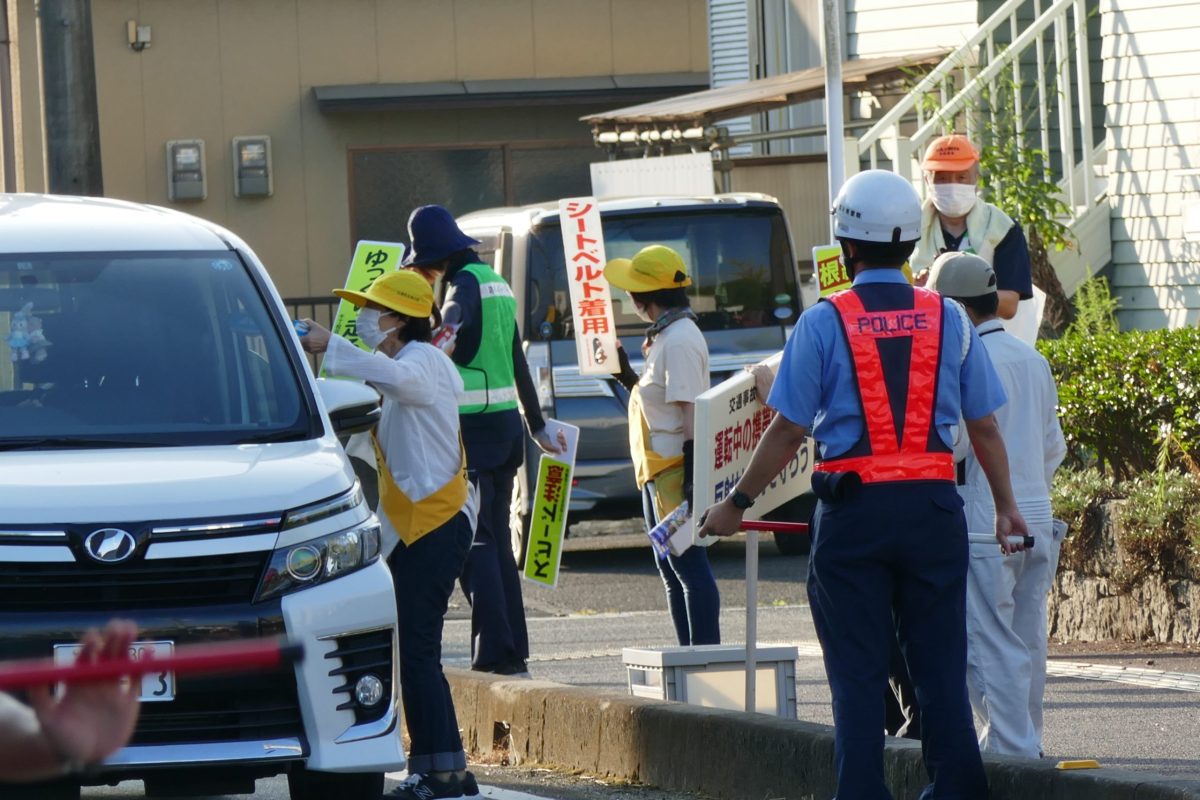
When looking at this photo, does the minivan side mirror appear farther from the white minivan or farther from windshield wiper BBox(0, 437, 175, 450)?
windshield wiper BBox(0, 437, 175, 450)

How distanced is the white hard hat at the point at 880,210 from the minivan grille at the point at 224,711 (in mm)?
1990

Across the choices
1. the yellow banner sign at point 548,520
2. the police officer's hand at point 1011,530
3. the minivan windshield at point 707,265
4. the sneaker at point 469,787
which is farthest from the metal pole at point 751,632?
the minivan windshield at point 707,265

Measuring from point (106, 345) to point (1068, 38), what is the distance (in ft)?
35.2

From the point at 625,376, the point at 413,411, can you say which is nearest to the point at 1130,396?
the point at 625,376

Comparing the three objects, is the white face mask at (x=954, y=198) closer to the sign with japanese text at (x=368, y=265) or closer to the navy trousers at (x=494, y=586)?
the navy trousers at (x=494, y=586)

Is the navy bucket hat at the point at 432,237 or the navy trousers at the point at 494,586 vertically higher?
the navy bucket hat at the point at 432,237

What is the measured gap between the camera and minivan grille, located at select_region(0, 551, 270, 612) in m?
5.97

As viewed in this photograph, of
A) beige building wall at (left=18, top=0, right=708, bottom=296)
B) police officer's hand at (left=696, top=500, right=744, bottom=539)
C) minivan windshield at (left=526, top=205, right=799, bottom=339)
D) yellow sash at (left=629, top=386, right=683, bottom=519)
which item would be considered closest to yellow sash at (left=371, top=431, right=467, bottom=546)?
police officer's hand at (left=696, top=500, right=744, bottom=539)

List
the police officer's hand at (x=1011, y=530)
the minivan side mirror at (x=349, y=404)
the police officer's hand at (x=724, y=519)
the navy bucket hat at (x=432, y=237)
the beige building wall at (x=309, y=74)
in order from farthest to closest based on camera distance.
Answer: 1. the beige building wall at (x=309, y=74)
2. the navy bucket hat at (x=432, y=237)
3. the minivan side mirror at (x=349, y=404)
4. the police officer's hand at (x=1011, y=530)
5. the police officer's hand at (x=724, y=519)

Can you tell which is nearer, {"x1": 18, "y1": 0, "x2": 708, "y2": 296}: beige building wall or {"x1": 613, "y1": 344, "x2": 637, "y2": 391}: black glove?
{"x1": 613, "y1": 344, "x2": 637, "y2": 391}: black glove

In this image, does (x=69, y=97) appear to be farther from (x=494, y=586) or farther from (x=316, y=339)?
(x=316, y=339)

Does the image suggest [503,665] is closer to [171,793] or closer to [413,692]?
[413,692]

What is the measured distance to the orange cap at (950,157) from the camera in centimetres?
794

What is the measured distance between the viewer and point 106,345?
7.02 metres
